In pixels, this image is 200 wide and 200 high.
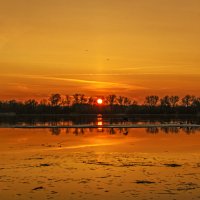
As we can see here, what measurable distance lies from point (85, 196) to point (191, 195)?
2489 mm

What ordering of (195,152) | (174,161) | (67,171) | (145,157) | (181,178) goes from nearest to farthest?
(181,178) → (67,171) → (174,161) → (145,157) → (195,152)

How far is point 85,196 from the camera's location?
941cm

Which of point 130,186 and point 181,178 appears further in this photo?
point 181,178

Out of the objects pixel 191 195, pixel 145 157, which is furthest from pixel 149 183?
pixel 145 157

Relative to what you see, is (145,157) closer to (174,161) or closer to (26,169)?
(174,161)

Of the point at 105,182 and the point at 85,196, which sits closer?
the point at 85,196

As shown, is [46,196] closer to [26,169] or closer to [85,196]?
[85,196]

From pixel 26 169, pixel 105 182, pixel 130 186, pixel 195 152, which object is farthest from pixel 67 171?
pixel 195 152

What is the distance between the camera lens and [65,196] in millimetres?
9398

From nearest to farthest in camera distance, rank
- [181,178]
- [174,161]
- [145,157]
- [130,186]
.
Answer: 1. [130,186]
2. [181,178]
3. [174,161]
4. [145,157]

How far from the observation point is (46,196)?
369 inches

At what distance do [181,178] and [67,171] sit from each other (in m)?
3.67

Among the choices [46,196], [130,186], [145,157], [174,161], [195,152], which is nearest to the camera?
[46,196]

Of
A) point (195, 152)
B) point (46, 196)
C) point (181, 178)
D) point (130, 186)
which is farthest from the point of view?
point (195, 152)
